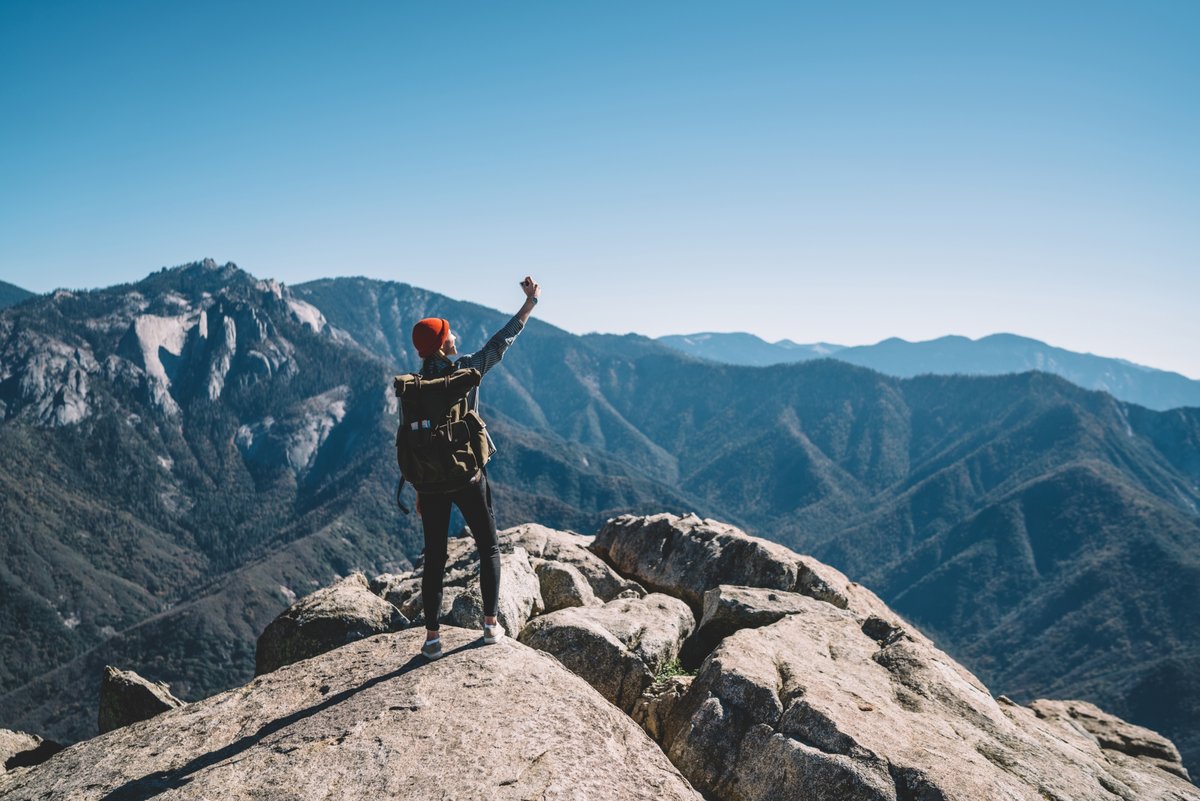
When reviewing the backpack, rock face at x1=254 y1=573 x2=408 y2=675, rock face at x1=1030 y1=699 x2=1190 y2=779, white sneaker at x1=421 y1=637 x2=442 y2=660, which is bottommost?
rock face at x1=1030 y1=699 x2=1190 y2=779

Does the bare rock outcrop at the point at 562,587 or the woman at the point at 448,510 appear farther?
the bare rock outcrop at the point at 562,587

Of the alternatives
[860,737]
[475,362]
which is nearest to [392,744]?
[475,362]

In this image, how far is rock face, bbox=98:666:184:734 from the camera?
49.1 feet

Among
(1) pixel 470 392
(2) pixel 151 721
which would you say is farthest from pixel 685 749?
(2) pixel 151 721

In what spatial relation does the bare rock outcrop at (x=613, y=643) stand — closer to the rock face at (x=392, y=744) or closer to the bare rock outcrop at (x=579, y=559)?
the rock face at (x=392, y=744)

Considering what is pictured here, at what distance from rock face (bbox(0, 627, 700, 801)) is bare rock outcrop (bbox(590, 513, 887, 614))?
11778 millimetres

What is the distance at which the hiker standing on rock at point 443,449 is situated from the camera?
10172mm

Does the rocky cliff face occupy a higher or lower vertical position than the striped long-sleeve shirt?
lower

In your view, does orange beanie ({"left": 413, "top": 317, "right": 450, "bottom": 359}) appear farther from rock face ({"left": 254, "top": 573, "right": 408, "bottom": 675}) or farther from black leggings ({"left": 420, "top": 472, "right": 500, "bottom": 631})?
rock face ({"left": 254, "top": 573, "right": 408, "bottom": 675})

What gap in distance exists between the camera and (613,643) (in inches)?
567

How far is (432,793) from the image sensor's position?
8.03 m

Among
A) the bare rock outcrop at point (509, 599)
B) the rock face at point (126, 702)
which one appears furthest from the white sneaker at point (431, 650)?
the rock face at point (126, 702)

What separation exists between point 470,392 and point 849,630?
39.3 feet

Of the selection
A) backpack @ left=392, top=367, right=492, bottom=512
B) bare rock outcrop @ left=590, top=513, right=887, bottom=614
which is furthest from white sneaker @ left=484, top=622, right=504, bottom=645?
bare rock outcrop @ left=590, top=513, right=887, bottom=614
